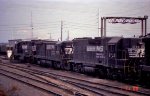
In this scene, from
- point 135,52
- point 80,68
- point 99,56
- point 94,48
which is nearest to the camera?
point 135,52

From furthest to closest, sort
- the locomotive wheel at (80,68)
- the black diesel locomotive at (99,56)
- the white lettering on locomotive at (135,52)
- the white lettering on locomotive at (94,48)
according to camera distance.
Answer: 1. the locomotive wheel at (80,68)
2. the white lettering on locomotive at (94,48)
3. the white lettering on locomotive at (135,52)
4. the black diesel locomotive at (99,56)

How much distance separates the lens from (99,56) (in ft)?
82.8

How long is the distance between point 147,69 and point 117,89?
2564 mm

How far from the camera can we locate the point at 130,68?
2102 centimetres

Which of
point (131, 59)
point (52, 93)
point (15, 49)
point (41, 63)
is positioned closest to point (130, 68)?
point (131, 59)

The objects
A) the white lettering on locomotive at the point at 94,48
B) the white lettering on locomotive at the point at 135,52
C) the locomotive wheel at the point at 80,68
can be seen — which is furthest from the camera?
the locomotive wheel at the point at 80,68

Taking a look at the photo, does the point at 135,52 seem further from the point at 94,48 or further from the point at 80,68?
the point at 80,68

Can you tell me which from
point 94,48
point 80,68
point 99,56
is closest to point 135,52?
point 99,56

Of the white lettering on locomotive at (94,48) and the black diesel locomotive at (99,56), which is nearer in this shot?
the black diesel locomotive at (99,56)

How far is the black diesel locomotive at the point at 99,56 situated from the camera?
2127 centimetres

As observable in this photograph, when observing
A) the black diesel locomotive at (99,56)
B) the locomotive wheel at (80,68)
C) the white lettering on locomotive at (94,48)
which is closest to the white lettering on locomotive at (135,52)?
the black diesel locomotive at (99,56)

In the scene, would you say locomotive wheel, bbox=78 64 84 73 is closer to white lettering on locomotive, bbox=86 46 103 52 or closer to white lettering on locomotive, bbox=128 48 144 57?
white lettering on locomotive, bbox=86 46 103 52

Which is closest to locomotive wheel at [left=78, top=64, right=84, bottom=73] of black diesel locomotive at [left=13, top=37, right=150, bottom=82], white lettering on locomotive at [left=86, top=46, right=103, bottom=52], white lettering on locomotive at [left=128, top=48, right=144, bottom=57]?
black diesel locomotive at [left=13, top=37, right=150, bottom=82]

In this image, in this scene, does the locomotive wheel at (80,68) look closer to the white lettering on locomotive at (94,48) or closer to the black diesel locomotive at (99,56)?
the black diesel locomotive at (99,56)
